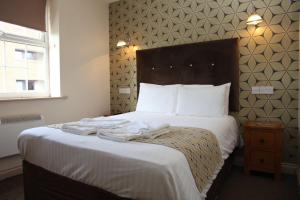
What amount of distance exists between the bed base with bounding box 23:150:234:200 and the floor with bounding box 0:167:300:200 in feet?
1.18

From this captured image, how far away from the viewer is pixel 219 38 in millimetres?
2887

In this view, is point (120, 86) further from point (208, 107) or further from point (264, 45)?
point (264, 45)

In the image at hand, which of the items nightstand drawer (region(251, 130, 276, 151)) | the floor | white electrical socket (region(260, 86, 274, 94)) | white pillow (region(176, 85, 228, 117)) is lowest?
the floor

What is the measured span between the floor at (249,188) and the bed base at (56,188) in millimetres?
361

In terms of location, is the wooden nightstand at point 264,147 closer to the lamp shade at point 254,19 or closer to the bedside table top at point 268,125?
the bedside table top at point 268,125

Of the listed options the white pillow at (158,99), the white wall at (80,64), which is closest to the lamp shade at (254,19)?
the white pillow at (158,99)

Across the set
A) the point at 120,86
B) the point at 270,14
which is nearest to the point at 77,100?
the point at 120,86

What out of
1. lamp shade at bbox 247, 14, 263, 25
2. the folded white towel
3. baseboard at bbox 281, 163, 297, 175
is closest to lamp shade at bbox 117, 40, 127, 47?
lamp shade at bbox 247, 14, 263, 25

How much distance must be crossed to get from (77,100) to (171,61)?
1.60m

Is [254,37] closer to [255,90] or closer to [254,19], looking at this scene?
[254,19]

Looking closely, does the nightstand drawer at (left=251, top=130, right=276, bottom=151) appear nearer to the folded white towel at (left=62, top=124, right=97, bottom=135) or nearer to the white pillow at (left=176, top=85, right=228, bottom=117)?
the white pillow at (left=176, top=85, right=228, bottom=117)

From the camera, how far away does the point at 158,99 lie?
3006 millimetres

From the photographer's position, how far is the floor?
205cm

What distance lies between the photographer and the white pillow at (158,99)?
2922 mm
